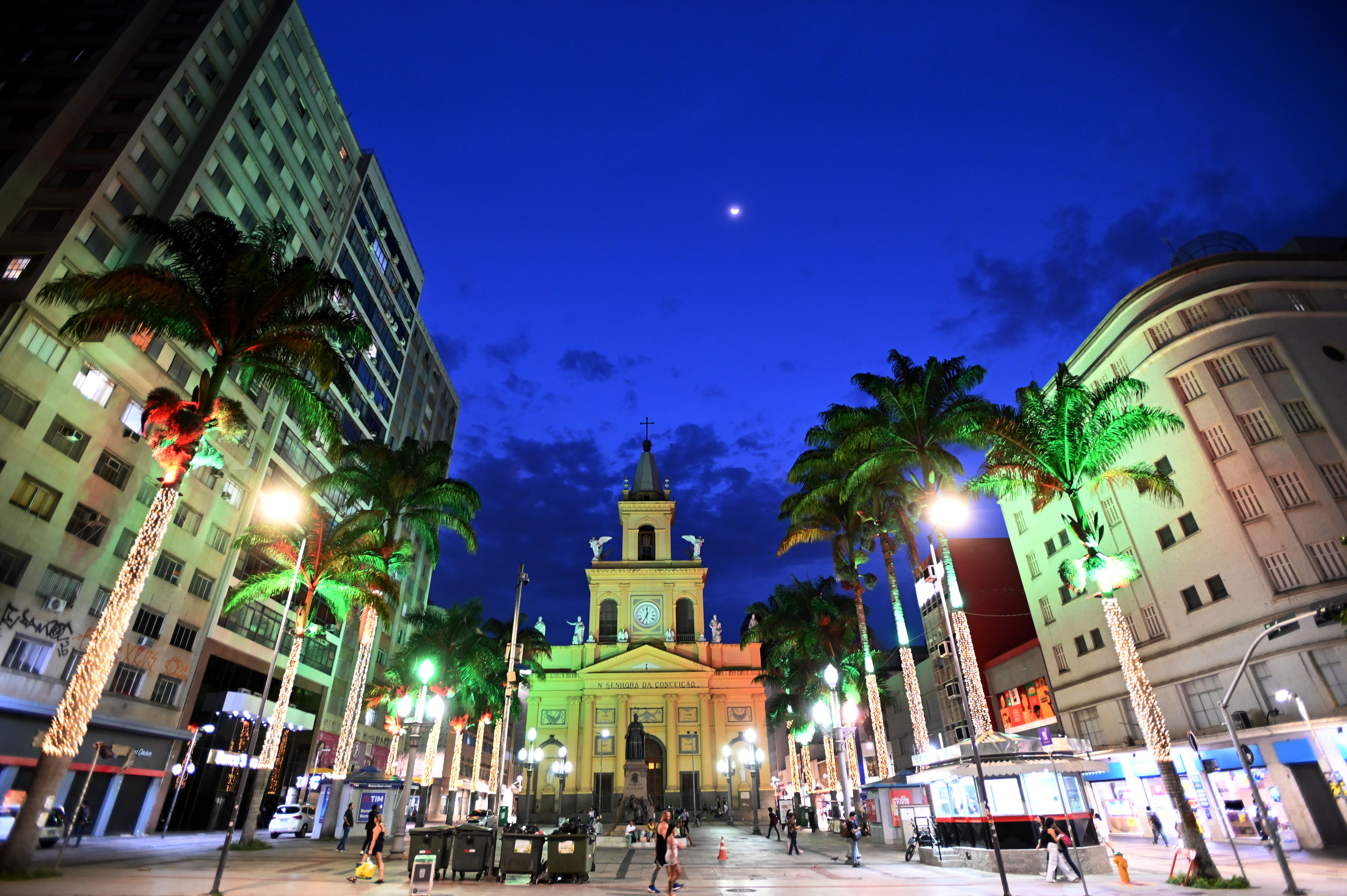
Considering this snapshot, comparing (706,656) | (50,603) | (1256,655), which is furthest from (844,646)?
(50,603)

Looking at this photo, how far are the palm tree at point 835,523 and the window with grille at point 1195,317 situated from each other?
17650mm

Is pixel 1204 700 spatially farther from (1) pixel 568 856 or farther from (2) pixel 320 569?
(2) pixel 320 569

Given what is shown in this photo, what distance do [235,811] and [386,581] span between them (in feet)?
47.8

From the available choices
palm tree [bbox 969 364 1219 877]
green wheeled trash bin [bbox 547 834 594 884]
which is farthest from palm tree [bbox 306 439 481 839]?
palm tree [bbox 969 364 1219 877]

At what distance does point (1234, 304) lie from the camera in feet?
101

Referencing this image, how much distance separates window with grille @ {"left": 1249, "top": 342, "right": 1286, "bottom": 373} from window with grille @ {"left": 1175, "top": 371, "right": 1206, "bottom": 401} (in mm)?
2182

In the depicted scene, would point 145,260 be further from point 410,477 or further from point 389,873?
point 389,873

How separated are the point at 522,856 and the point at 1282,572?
3028 cm

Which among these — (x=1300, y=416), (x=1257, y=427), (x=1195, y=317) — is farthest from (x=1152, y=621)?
(x=1195, y=317)

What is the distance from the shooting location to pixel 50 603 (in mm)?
25812

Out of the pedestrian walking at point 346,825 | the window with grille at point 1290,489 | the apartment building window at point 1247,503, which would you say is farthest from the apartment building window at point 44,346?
the window with grille at point 1290,489

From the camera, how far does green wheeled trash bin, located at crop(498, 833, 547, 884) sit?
55.8 ft

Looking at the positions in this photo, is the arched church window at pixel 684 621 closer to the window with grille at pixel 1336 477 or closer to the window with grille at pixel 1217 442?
the window with grille at pixel 1217 442

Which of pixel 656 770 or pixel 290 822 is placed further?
pixel 656 770
